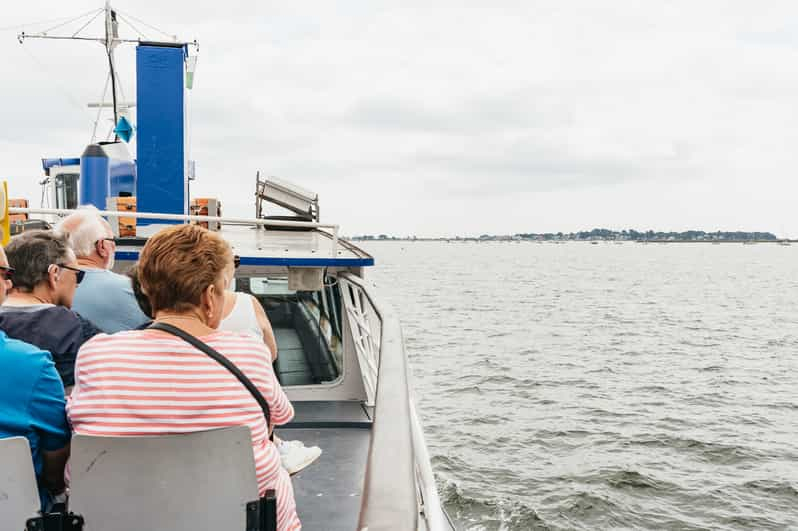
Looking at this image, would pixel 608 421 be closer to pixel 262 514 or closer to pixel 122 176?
pixel 122 176

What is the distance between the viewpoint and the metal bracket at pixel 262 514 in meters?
2.11

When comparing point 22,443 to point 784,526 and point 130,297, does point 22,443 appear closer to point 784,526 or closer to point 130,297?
point 130,297

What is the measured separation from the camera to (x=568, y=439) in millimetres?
12633

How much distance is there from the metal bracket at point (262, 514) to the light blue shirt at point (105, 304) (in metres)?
1.62

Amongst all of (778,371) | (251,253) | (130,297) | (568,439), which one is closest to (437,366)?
(568,439)

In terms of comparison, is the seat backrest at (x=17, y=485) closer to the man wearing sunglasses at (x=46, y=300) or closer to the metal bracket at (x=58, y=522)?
the metal bracket at (x=58, y=522)

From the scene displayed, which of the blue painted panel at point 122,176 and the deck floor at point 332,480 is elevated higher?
the blue painted panel at point 122,176

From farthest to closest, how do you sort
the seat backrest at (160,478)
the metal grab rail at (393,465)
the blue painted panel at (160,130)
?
the blue painted panel at (160,130), the seat backrest at (160,478), the metal grab rail at (393,465)

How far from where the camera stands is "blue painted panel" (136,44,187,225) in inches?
356

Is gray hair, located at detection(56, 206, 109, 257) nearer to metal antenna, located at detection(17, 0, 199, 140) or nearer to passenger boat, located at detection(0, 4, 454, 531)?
passenger boat, located at detection(0, 4, 454, 531)

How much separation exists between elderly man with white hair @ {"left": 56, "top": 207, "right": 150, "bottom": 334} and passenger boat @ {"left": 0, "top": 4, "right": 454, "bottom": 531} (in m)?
1.28

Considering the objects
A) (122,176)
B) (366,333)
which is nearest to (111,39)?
(122,176)

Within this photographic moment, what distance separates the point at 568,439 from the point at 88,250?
10.6m

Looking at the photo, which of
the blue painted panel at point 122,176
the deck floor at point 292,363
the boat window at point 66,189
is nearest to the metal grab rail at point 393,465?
the deck floor at point 292,363
